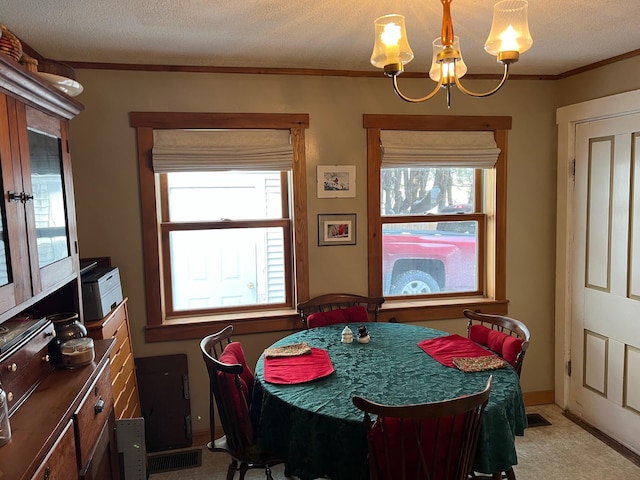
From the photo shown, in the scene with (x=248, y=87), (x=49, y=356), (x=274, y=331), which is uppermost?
(x=248, y=87)

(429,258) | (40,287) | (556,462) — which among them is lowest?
(556,462)

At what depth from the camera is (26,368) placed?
158cm

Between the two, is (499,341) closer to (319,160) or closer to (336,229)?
(336,229)

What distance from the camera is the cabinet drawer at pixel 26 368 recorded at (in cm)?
144

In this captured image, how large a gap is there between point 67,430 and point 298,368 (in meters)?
1.00

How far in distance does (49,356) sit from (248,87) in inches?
77.1

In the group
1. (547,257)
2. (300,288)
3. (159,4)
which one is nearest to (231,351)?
(300,288)

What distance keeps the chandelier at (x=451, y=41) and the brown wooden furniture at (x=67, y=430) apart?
1.57 metres

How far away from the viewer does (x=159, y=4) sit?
1.99m

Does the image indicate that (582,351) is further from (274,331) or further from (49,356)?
(49,356)

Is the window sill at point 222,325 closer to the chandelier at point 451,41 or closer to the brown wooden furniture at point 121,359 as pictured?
the brown wooden furniture at point 121,359

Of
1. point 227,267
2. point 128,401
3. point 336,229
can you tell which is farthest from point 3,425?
point 336,229

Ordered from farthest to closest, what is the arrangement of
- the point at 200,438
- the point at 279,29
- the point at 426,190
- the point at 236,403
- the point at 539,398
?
the point at 539,398, the point at 426,190, the point at 200,438, the point at 279,29, the point at 236,403

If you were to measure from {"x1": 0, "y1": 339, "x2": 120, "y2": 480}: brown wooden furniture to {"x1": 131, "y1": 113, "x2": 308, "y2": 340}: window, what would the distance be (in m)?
1.04
